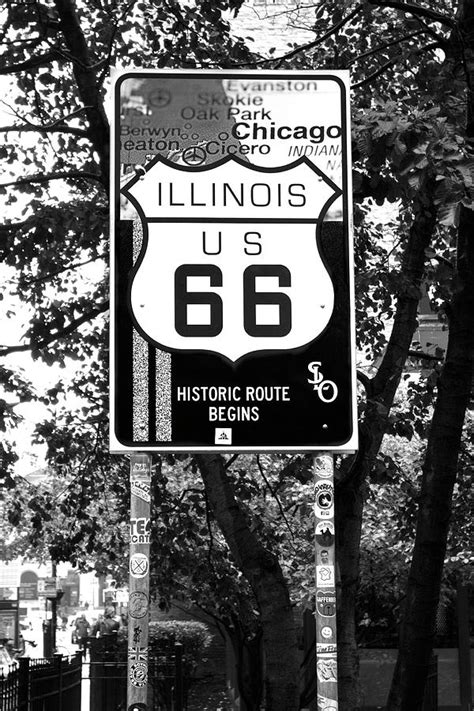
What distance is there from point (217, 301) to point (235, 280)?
128mm

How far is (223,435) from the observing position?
17.9 ft

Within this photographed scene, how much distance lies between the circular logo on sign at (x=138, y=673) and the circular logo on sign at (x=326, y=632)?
2.68 ft

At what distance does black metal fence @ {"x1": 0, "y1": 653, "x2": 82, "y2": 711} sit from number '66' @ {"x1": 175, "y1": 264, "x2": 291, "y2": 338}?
18.2 ft

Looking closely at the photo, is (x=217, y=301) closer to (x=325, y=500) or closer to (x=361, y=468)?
(x=325, y=500)

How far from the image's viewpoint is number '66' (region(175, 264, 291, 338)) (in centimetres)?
552

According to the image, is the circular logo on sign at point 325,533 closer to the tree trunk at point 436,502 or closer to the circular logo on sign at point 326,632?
the circular logo on sign at point 326,632

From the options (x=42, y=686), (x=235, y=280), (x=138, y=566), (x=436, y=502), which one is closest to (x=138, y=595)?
(x=138, y=566)

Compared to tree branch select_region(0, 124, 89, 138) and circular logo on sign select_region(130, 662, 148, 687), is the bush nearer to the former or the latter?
tree branch select_region(0, 124, 89, 138)

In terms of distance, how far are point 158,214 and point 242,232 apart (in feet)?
1.37

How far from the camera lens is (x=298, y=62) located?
1184cm

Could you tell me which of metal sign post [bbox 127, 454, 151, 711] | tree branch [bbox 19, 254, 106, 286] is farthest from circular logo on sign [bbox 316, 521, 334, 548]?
tree branch [bbox 19, 254, 106, 286]

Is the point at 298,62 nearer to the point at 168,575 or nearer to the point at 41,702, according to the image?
the point at 168,575

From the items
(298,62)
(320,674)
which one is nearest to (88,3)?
(298,62)

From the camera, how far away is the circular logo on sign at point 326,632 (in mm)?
5266
